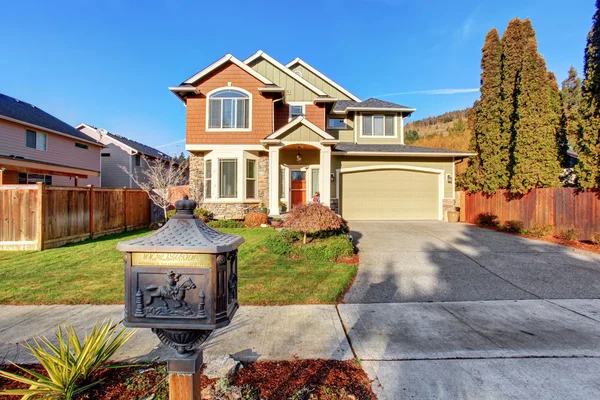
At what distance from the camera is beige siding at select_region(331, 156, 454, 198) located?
45.5ft

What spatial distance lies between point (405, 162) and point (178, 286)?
14.0 metres

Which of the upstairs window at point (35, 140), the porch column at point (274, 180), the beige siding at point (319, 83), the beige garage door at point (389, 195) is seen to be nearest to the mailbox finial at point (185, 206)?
the porch column at point (274, 180)

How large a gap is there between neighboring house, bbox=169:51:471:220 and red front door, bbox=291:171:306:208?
48mm

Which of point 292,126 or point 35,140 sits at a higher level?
point 35,140

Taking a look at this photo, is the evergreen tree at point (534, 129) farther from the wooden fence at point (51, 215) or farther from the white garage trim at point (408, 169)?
the wooden fence at point (51, 215)

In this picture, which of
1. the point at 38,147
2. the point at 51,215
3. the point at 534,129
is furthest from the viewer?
the point at 38,147

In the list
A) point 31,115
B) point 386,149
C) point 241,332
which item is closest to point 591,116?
point 386,149

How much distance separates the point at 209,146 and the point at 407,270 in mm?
9970

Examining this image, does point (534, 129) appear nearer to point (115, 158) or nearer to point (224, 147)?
point (224, 147)

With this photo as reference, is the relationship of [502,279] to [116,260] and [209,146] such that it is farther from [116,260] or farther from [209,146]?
[209,146]

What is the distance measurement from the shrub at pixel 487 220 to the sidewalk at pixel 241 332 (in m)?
10.8

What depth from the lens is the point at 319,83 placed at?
17609 millimetres

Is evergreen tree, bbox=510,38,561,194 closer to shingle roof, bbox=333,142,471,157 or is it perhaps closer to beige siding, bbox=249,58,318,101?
shingle roof, bbox=333,142,471,157

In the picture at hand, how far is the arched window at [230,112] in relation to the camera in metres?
13.1
